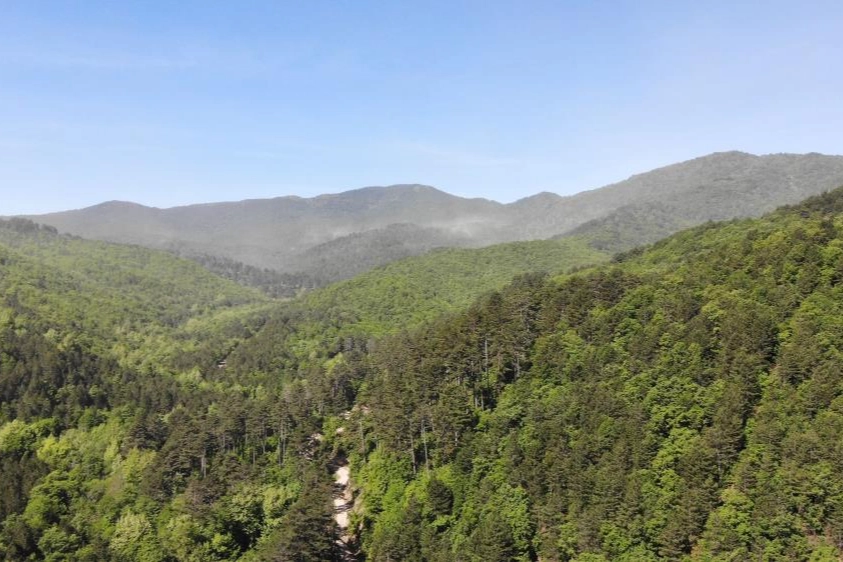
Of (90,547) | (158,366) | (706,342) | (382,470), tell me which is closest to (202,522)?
(90,547)

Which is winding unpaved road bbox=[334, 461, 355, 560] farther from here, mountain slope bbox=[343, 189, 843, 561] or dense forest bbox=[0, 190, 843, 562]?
mountain slope bbox=[343, 189, 843, 561]

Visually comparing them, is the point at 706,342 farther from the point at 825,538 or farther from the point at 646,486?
the point at 825,538

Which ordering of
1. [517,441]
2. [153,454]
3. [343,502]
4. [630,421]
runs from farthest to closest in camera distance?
1. [153,454]
2. [343,502]
3. [517,441]
4. [630,421]

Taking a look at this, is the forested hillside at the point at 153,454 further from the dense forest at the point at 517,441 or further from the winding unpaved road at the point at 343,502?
the winding unpaved road at the point at 343,502

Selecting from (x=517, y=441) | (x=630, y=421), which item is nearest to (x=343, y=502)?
(x=517, y=441)

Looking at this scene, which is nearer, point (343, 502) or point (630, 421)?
point (630, 421)

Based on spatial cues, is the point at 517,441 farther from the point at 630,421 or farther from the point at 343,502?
the point at 343,502

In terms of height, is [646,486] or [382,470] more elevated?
[646,486]

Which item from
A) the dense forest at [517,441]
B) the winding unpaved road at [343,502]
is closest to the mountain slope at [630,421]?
the dense forest at [517,441]
